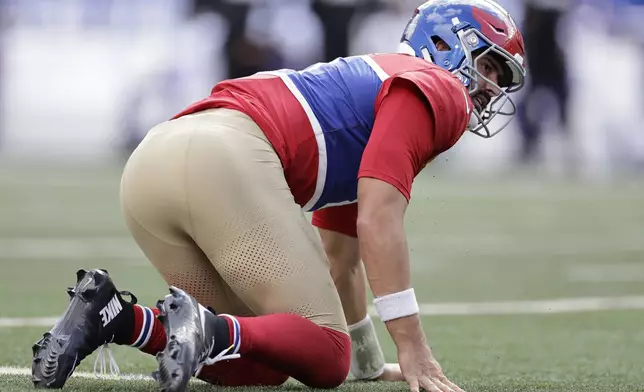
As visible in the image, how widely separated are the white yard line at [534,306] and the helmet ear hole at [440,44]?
7.53 feet

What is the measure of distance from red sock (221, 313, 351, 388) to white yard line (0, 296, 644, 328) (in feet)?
7.94

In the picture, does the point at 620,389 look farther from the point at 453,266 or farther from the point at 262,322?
the point at 453,266

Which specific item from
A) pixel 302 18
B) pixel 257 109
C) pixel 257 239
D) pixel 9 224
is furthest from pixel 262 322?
pixel 302 18

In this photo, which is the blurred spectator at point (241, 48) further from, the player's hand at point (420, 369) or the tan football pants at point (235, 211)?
the player's hand at point (420, 369)

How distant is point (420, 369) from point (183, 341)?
71cm

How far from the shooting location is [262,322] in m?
3.66

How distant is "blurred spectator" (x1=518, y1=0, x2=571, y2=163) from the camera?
17.9 metres

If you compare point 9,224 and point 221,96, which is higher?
point 221,96

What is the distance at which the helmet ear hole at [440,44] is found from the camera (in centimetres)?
412

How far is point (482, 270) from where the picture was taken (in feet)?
26.6

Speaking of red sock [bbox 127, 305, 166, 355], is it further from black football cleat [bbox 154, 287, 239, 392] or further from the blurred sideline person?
black football cleat [bbox 154, 287, 239, 392]

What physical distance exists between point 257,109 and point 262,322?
65 cm

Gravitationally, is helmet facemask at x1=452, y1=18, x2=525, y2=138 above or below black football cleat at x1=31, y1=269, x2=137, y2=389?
above

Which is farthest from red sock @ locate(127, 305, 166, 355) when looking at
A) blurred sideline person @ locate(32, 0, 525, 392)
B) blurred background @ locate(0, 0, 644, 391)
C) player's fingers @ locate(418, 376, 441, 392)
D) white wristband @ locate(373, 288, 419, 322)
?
blurred background @ locate(0, 0, 644, 391)
